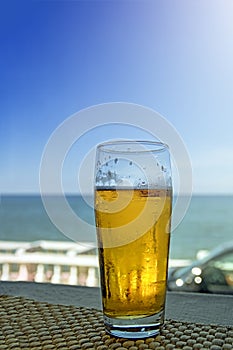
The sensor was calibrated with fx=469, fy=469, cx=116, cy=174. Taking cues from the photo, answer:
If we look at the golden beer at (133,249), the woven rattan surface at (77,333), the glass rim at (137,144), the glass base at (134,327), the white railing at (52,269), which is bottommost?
the white railing at (52,269)

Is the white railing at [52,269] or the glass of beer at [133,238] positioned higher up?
the glass of beer at [133,238]

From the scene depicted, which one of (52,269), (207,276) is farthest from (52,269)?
(207,276)

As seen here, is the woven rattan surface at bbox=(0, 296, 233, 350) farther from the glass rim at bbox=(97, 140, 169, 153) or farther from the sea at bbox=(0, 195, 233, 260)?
the sea at bbox=(0, 195, 233, 260)

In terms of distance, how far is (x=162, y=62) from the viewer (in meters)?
3.70

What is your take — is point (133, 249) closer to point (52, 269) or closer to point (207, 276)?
point (207, 276)

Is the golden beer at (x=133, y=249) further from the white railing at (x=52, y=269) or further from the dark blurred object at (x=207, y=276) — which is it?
the white railing at (x=52, y=269)

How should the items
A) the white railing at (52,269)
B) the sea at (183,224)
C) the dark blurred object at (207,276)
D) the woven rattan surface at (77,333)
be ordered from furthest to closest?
the sea at (183,224) → the white railing at (52,269) → the dark blurred object at (207,276) → the woven rattan surface at (77,333)

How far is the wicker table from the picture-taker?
0.43 m

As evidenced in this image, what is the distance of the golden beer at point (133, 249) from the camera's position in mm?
456

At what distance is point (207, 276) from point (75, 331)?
1.87 meters

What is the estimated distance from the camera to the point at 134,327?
1.48 feet

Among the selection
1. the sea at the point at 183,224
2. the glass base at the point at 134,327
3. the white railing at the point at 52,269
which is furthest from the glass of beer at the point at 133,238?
the sea at the point at 183,224

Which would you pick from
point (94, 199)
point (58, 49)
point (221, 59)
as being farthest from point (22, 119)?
point (94, 199)

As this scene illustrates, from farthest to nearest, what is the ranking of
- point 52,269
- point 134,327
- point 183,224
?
point 183,224 → point 52,269 → point 134,327
